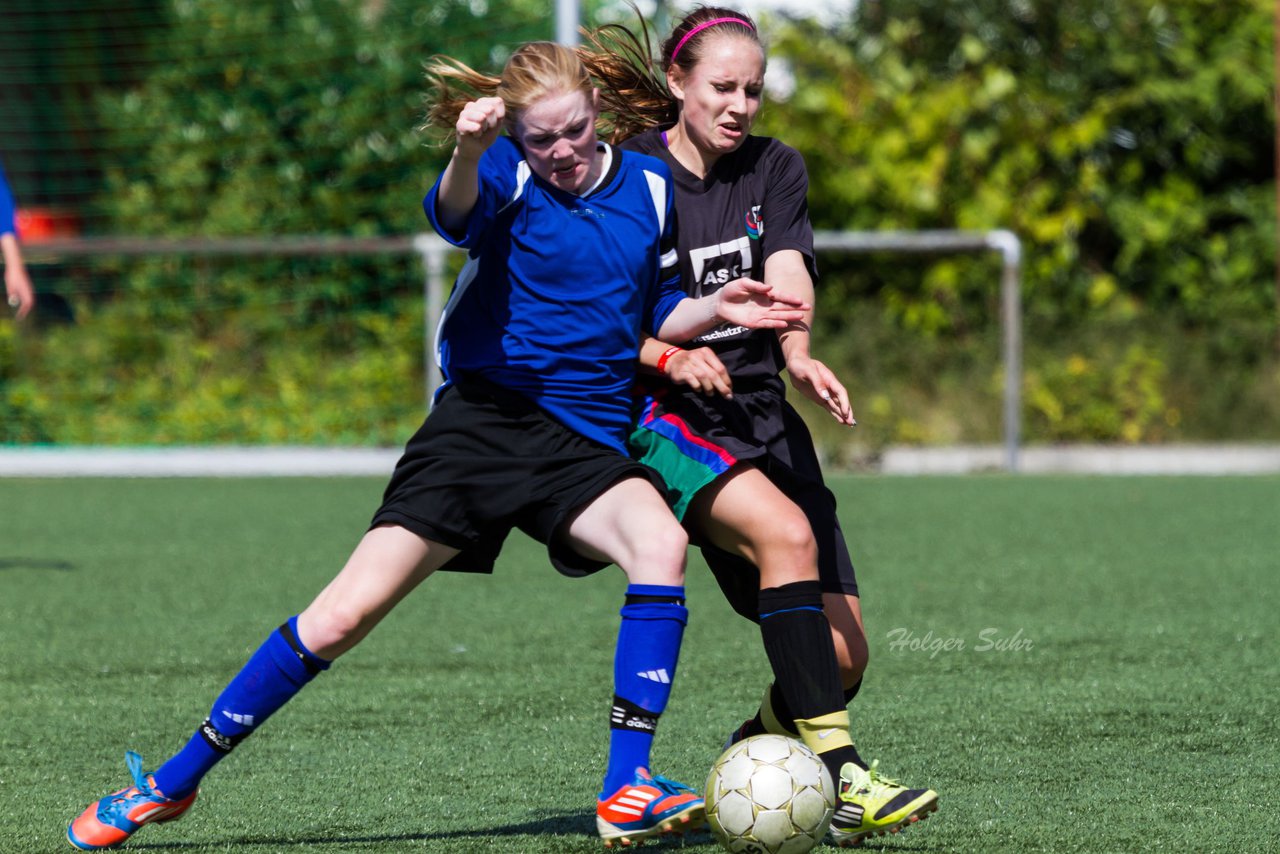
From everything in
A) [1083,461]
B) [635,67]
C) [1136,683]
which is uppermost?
[635,67]

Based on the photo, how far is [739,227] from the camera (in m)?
3.98

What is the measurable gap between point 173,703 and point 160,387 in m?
9.40

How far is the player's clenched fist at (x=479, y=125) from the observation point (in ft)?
11.1

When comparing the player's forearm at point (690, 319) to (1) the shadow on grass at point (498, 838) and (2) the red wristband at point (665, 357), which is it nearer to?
(2) the red wristband at point (665, 357)

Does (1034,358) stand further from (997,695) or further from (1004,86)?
(997,695)

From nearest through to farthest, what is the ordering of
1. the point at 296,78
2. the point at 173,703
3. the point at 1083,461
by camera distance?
1. the point at 173,703
2. the point at 1083,461
3. the point at 296,78

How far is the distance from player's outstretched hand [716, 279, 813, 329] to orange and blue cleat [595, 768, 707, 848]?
93 cm

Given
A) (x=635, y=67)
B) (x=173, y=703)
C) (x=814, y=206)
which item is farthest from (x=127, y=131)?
(x=635, y=67)

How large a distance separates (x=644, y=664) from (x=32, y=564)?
5602 mm

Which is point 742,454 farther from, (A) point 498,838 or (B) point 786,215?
(A) point 498,838

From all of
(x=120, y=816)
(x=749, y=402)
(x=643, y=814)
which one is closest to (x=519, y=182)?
(x=749, y=402)

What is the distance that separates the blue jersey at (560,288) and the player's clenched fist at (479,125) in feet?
0.71

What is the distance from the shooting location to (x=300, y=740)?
475cm

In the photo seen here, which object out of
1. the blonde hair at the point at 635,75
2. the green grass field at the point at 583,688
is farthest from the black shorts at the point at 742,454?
the blonde hair at the point at 635,75
